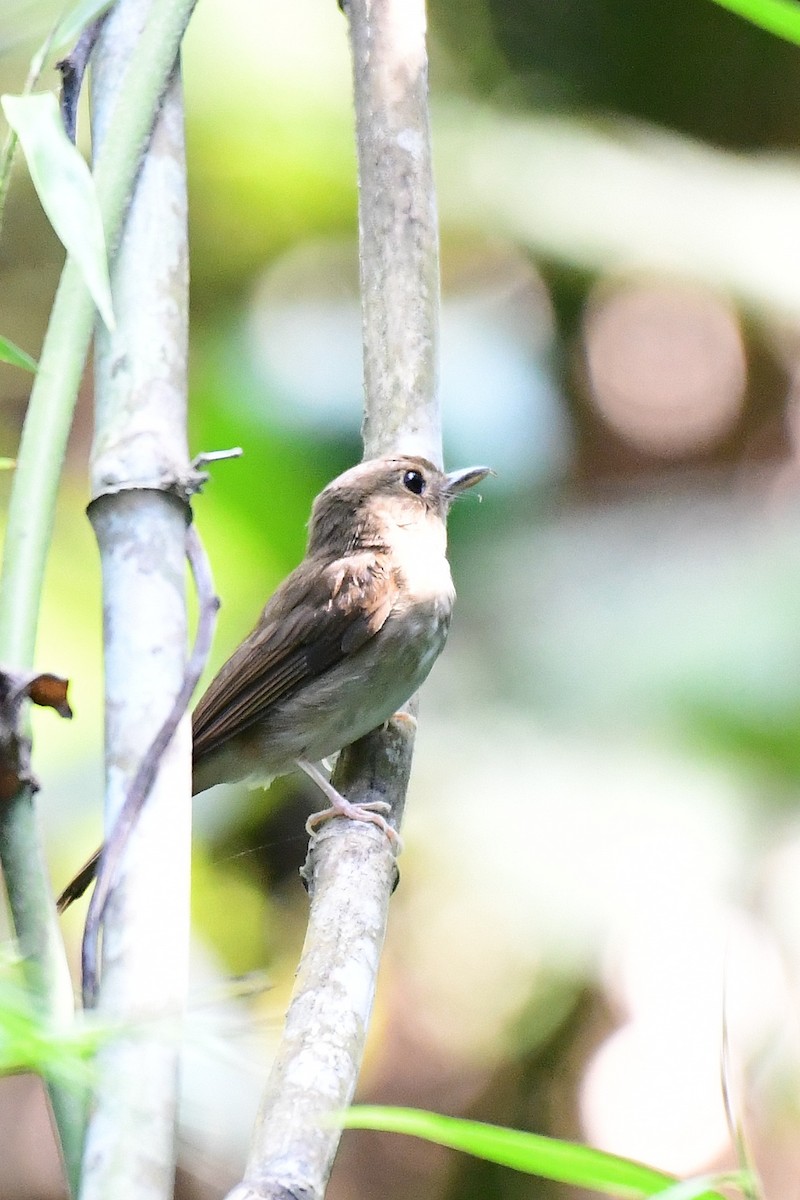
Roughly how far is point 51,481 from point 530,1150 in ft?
2.63

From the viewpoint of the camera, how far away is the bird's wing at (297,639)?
2881mm

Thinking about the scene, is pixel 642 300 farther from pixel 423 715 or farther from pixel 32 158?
pixel 32 158

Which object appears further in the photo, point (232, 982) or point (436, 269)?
point (436, 269)

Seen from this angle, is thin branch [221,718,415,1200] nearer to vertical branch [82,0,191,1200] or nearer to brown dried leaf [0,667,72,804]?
vertical branch [82,0,191,1200]

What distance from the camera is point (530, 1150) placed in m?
0.88

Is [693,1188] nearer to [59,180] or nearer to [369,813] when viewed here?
[59,180]

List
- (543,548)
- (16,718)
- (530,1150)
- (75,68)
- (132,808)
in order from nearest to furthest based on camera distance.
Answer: (530,1150) → (16,718) → (132,808) → (75,68) → (543,548)

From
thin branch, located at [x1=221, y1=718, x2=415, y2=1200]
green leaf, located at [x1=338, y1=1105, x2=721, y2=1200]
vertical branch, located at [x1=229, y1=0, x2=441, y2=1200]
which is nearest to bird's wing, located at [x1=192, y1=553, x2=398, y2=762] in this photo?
Result: vertical branch, located at [x1=229, y1=0, x2=441, y2=1200]

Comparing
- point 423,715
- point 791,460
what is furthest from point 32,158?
point 791,460

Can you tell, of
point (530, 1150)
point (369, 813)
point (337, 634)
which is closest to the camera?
point (530, 1150)

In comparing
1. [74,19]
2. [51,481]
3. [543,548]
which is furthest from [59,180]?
[543,548]

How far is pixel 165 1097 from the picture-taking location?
3.59ft

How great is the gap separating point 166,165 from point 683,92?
3161 mm

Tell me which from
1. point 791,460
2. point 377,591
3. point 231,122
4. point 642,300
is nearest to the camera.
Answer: point 377,591
